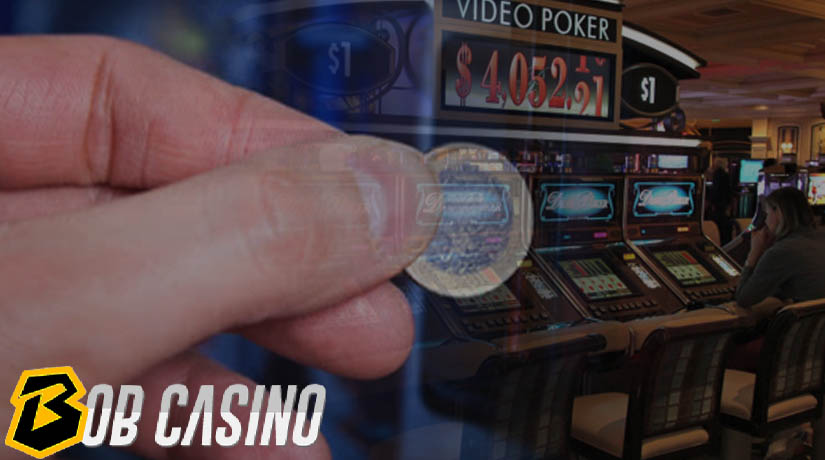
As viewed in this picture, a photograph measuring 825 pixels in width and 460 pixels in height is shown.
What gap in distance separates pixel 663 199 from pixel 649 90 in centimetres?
55

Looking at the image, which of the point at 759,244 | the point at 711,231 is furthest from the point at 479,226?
the point at 711,231

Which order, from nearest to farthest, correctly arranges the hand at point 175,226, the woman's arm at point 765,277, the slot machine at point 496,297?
the hand at point 175,226 < the slot machine at point 496,297 < the woman's arm at point 765,277

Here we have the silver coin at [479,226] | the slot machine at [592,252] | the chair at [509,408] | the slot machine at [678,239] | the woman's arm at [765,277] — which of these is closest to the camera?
the chair at [509,408]

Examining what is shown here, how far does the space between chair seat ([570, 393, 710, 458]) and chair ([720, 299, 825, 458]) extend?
1.11 ft

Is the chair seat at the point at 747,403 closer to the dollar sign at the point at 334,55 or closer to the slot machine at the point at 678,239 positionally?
the slot machine at the point at 678,239

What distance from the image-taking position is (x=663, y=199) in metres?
2.96

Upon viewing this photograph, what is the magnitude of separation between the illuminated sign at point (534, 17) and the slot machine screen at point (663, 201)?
683 mm

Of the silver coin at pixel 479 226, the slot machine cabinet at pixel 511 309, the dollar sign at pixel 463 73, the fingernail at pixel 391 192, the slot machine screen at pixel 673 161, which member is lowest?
the slot machine cabinet at pixel 511 309

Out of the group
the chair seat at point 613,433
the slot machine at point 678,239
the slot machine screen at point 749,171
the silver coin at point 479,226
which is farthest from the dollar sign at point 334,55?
the slot machine screen at point 749,171

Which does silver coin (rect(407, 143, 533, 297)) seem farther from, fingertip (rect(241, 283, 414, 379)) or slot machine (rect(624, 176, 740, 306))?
fingertip (rect(241, 283, 414, 379))

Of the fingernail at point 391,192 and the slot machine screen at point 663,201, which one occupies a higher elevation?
the fingernail at point 391,192

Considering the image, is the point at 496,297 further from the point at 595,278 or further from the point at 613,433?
the point at 595,278

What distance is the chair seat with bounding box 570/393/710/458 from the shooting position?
1830 mm

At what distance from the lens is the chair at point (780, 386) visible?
205 centimetres
